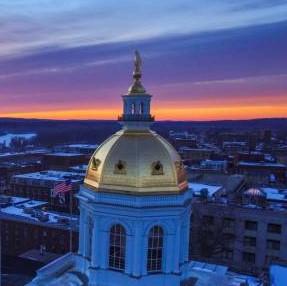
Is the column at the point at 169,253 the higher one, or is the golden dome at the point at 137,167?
the golden dome at the point at 137,167

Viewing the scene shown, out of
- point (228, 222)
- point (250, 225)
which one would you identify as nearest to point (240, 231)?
point (250, 225)

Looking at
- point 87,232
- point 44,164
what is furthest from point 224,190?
point 44,164

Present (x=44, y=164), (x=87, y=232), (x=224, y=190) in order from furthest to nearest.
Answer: (x=44, y=164), (x=224, y=190), (x=87, y=232)

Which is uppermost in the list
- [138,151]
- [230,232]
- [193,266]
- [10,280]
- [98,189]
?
[138,151]

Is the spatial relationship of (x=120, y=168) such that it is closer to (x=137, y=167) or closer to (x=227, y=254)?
(x=137, y=167)

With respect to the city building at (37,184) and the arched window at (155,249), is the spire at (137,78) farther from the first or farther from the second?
the city building at (37,184)

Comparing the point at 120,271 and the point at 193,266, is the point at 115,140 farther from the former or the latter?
the point at 193,266

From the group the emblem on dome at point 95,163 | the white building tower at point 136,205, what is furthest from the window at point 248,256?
the emblem on dome at point 95,163
